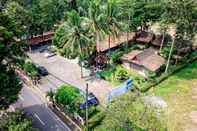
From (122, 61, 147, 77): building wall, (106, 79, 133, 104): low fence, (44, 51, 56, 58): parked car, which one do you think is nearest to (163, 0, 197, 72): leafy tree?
(122, 61, 147, 77): building wall

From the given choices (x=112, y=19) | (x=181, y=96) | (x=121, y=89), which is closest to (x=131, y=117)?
(x=121, y=89)

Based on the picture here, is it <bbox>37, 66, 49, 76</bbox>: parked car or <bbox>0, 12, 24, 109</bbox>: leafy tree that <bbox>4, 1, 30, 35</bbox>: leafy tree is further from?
<bbox>0, 12, 24, 109</bbox>: leafy tree

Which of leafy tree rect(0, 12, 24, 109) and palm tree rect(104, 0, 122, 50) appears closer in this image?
leafy tree rect(0, 12, 24, 109)

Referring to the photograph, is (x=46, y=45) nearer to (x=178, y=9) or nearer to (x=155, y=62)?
(x=155, y=62)

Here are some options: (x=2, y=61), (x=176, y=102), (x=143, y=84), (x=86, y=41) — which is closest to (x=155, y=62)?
(x=143, y=84)

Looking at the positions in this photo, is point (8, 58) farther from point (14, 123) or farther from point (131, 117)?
point (131, 117)
